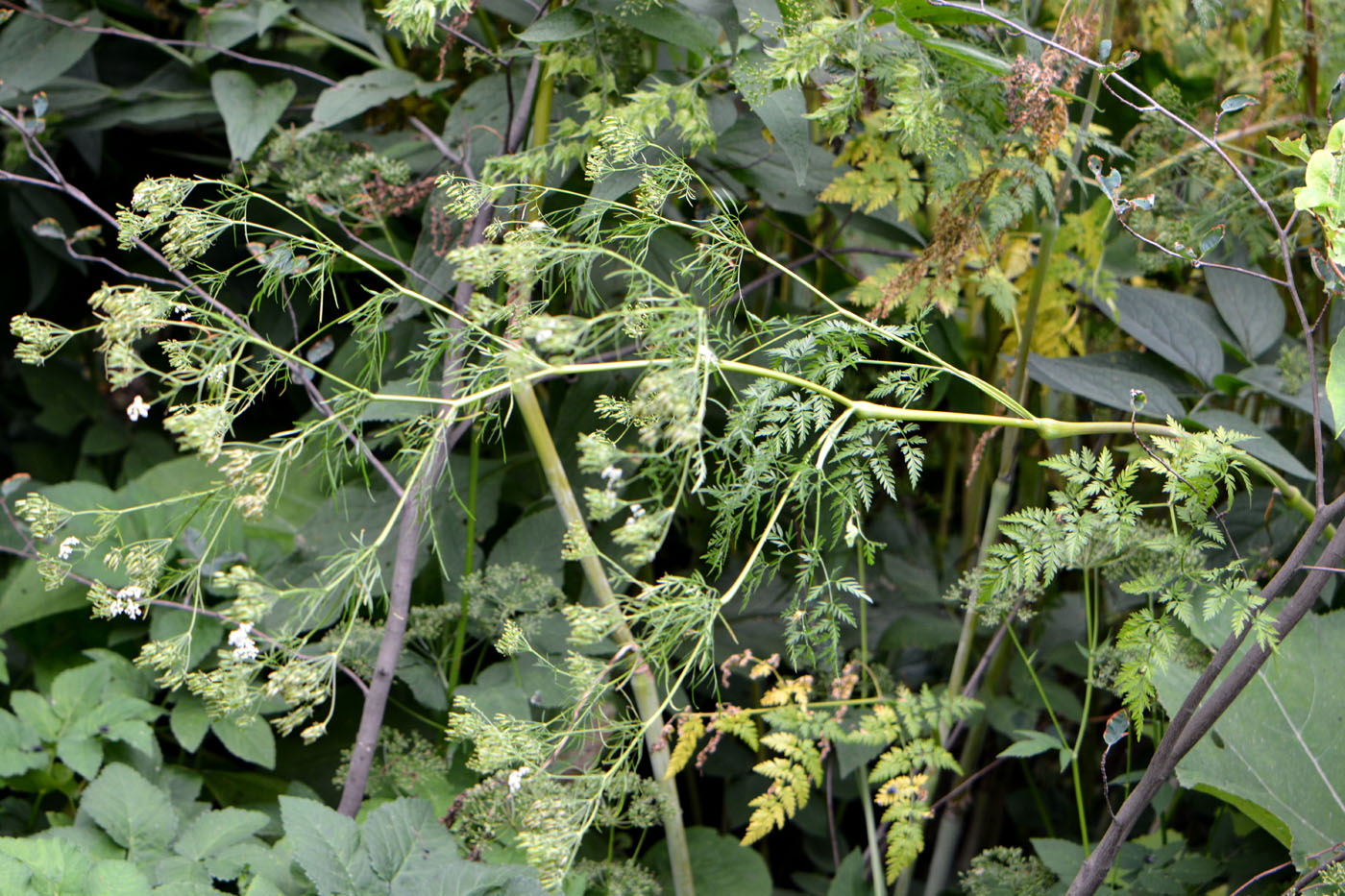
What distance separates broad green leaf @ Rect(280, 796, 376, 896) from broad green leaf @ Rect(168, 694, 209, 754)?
20 centimetres

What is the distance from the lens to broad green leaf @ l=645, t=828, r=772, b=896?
1.01m

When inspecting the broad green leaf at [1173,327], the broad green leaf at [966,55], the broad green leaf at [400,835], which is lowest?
the broad green leaf at [400,835]

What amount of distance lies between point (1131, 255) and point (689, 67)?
0.60 metres

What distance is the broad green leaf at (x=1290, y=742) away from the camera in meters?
0.87

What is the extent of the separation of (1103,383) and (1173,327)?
18cm

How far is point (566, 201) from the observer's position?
1043 mm

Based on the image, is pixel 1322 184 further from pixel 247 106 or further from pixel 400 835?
pixel 247 106

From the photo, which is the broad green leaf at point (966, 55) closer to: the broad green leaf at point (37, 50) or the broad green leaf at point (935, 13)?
the broad green leaf at point (935, 13)

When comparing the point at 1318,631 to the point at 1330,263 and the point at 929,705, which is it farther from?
the point at 1330,263

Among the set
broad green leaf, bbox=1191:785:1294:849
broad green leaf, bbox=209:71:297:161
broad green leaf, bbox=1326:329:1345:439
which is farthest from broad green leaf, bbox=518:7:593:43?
broad green leaf, bbox=1191:785:1294:849

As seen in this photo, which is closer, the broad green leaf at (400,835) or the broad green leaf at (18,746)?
the broad green leaf at (400,835)

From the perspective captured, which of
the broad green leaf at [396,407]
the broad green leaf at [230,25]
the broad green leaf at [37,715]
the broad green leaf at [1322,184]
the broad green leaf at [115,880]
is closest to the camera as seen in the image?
the broad green leaf at [1322,184]

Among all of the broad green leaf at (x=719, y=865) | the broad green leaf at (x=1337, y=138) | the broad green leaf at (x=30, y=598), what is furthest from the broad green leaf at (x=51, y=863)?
the broad green leaf at (x=1337, y=138)

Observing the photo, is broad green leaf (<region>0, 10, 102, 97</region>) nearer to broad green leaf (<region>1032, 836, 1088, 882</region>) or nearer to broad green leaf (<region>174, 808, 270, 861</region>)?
broad green leaf (<region>174, 808, 270, 861</region>)
